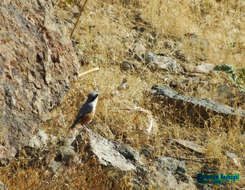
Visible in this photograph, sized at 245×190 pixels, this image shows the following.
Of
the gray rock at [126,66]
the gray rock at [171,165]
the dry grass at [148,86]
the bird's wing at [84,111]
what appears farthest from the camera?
the gray rock at [126,66]

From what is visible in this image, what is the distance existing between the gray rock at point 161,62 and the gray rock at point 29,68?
3.51m

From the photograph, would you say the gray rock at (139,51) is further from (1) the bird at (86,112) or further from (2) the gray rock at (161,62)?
Answer: (1) the bird at (86,112)

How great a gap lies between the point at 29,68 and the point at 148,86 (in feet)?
11.8

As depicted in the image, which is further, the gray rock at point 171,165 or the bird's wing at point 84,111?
the gray rock at point 171,165

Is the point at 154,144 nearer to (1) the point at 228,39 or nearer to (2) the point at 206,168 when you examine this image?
(2) the point at 206,168

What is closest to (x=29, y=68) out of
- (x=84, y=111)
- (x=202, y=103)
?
(x=84, y=111)

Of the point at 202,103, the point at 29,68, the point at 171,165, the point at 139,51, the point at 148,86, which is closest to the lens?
the point at 29,68

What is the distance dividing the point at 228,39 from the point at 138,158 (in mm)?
5898

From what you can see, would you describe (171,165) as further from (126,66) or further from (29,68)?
(126,66)

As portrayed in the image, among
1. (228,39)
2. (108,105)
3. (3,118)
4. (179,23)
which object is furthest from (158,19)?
(3,118)

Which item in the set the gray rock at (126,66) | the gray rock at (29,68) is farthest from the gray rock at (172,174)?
the gray rock at (126,66)

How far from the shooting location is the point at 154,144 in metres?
6.02

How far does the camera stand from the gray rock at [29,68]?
4227mm

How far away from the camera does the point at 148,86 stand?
7.77m
